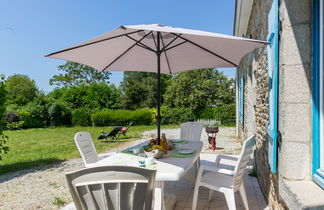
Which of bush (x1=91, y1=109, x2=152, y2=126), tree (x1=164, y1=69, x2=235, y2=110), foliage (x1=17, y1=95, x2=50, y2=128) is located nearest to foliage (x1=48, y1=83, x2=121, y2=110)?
foliage (x1=17, y1=95, x2=50, y2=128)

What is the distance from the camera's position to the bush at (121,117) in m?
15.8

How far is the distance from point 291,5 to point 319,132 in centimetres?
106

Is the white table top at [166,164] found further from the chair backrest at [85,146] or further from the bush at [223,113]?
the bush at [223,113]

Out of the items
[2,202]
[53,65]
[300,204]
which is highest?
[53,65]

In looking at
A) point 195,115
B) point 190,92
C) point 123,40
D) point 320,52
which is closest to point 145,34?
point 123,40

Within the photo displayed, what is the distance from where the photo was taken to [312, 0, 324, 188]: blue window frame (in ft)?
5.31

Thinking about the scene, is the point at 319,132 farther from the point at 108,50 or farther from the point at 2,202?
the point at 2,202

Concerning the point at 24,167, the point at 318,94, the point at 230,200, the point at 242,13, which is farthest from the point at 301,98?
the point at 24,167

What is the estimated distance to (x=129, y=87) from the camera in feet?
81.2

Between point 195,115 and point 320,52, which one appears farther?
point 195,115

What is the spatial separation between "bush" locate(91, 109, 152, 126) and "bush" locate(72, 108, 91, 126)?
0.72 metres

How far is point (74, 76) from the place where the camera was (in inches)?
1315

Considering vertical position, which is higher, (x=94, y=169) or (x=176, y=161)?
(x=94, y=169)

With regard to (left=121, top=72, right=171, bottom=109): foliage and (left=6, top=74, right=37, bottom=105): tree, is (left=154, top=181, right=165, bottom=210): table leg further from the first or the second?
(left=6, top=74, right=37, bottom=105): tree
